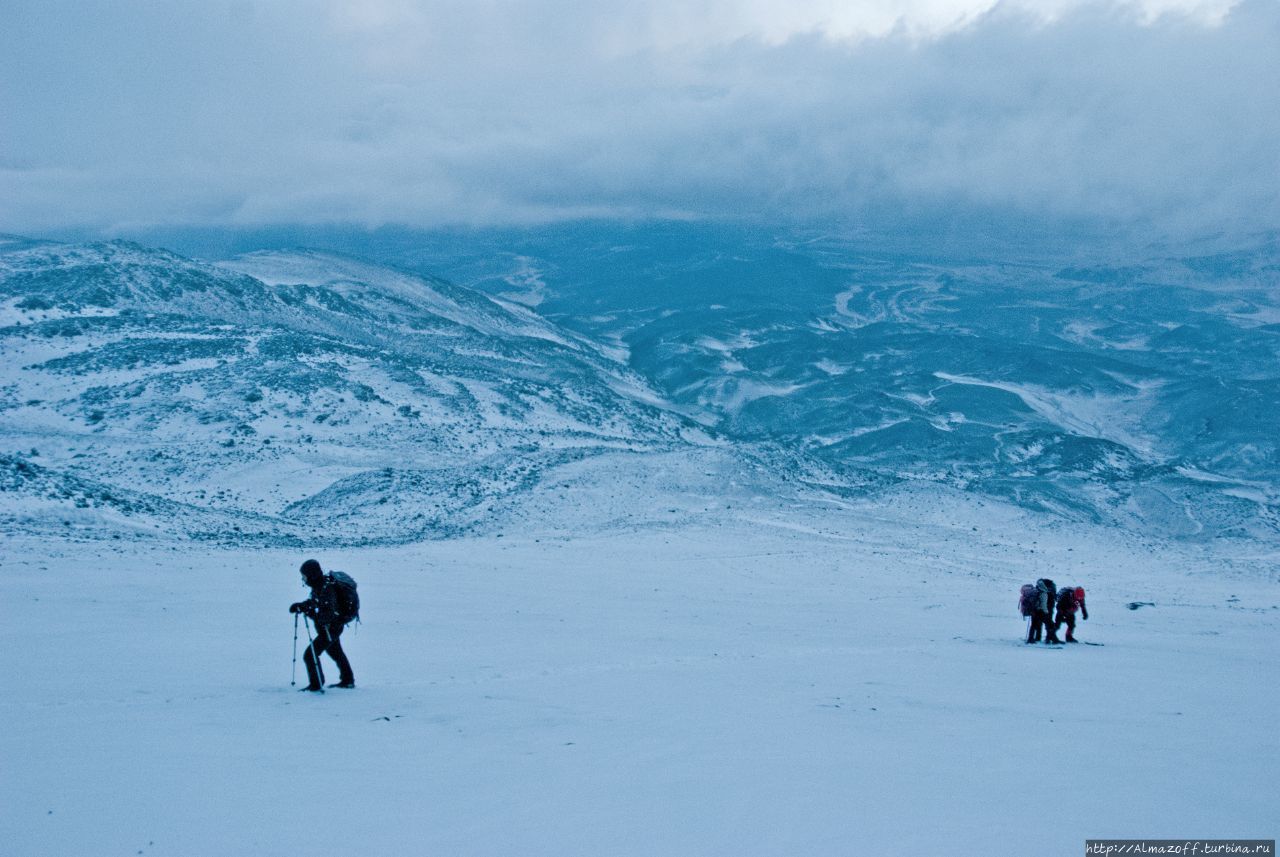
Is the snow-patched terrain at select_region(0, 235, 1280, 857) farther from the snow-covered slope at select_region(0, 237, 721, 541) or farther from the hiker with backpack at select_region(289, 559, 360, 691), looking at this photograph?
the hiker with backpack at select_region(289, 559, 360, 691)

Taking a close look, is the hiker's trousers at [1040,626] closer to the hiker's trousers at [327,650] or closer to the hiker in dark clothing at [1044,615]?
the hiker in dark clothing at [1044,615]

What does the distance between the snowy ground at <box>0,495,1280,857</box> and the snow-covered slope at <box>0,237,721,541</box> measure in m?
10.0

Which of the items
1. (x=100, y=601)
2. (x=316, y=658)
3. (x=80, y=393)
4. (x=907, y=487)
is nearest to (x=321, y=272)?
(x=80, y=393)

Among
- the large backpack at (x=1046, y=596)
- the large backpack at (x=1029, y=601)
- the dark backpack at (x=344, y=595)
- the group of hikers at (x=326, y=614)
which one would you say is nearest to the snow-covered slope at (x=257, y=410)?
the group of hikers at (x=326, y=614)

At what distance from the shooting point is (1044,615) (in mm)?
14188

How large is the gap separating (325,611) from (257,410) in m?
32.6

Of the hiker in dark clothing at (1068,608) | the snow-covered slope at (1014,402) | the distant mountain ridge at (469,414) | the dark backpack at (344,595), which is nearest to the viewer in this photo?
the dark backpack at (344,595)

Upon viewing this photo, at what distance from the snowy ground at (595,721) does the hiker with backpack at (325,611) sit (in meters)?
0.33

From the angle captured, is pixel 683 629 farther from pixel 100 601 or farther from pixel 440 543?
pixel 440 543

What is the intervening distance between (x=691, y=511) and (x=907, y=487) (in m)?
11.2

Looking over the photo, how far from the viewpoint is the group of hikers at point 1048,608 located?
46.5 feet

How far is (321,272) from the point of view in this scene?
83.2 metres

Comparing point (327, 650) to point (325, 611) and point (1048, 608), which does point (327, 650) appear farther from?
point (1048, 608)

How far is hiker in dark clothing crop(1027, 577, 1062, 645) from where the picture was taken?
14164 millimetres
